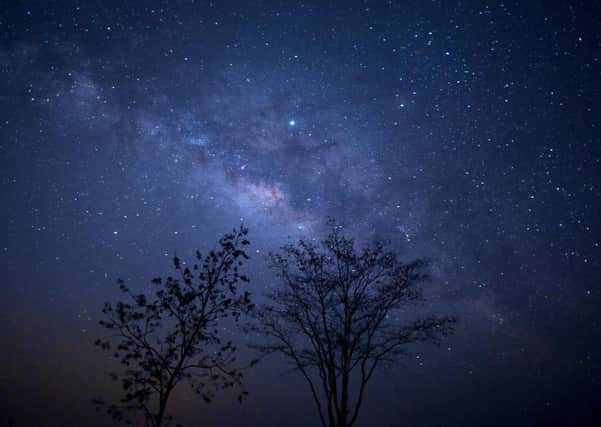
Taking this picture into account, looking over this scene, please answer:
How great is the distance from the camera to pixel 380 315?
15305 millimetres

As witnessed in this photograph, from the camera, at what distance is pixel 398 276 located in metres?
15.7

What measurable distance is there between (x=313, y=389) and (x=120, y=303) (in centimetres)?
873

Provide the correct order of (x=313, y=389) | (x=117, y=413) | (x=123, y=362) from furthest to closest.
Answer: (x=313, y=389) → (x=123, y=362) → (x=117, y=413)

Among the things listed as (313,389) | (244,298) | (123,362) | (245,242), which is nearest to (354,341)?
(313,389)

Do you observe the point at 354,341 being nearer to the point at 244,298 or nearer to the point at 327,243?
the point at 327,243

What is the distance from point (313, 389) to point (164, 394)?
653 cm

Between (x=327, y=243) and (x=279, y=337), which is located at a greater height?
(x=327, y=243)

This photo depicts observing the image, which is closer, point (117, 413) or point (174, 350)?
point (117, 413)

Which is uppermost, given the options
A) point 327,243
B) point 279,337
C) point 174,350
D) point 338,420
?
point 327,243

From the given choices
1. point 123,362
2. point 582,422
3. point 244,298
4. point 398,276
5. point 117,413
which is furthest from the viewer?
point 582,422

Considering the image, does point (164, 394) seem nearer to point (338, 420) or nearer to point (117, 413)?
point (117, 413)

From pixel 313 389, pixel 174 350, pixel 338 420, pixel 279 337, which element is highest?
pixel 279 337

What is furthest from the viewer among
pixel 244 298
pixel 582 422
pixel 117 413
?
pixel 582 422

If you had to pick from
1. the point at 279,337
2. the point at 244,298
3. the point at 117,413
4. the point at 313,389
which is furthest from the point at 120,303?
the point at 313,389
